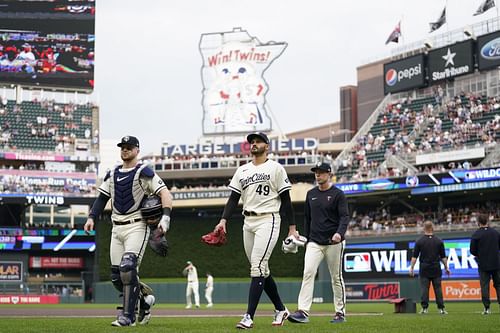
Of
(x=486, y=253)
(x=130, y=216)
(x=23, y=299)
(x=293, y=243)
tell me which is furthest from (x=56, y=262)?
(x=293, y=243)

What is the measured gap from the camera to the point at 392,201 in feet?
157

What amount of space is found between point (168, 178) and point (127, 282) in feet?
162

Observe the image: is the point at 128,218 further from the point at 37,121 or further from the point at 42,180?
the point at 37,121

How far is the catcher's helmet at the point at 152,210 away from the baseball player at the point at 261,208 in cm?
75

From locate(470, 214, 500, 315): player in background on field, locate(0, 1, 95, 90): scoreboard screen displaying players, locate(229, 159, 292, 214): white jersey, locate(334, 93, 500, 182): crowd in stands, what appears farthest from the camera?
locate(0, 1, 95, 90): scoreboard screen displaying players

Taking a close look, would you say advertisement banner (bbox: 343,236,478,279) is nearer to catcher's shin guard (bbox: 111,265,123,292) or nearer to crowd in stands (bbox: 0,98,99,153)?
crowd in stands (bbox: 0,98,99,153)

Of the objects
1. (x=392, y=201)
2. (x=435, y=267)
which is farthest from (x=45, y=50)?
(x=435, y=267)

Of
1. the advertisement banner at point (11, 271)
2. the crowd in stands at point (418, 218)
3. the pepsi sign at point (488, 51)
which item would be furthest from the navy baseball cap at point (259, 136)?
the advertisement banner at point (11, 271)

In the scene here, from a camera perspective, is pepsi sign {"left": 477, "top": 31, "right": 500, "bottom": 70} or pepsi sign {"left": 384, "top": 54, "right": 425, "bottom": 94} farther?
pepsi sign {"left": 384, "top": 54, "right": 425, "bottom": 94}

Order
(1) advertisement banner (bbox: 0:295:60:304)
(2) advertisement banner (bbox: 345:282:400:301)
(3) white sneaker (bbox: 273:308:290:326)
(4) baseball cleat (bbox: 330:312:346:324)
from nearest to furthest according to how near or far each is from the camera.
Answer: (3) white sneaker (bbox: 273:308:290:326) → (4) baseball cleat (bbox: 330:312:346:324) → (2) advertisement banner (bbox: 345:282:400:301) → (1) advertisement banner (bbox: 0:295:60:304)

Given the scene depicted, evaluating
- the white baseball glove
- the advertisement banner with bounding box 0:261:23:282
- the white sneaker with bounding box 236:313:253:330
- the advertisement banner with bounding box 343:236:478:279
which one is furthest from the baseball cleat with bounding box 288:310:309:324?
the advertisement banner with bounding box 0:261:23:282

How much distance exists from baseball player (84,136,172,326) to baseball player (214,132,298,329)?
3.04 ft

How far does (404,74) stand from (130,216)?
152ft

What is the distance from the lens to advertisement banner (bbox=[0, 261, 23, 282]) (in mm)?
51406
